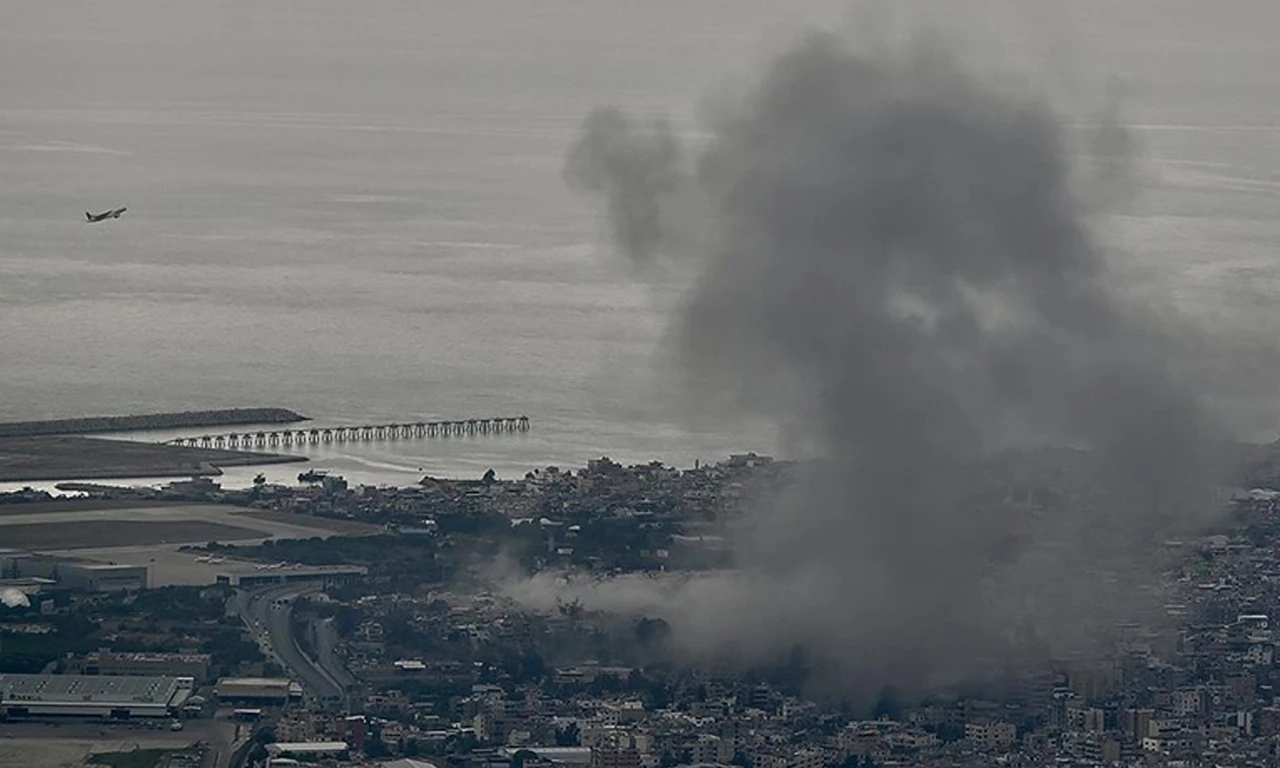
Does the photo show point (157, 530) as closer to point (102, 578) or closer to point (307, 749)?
point (102, 578)

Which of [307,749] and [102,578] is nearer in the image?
[307,749]

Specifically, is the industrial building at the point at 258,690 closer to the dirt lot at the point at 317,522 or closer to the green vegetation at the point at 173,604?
the green vegetation at the point at 173,604

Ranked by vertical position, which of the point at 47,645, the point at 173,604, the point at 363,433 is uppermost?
Result: the point at 363,433

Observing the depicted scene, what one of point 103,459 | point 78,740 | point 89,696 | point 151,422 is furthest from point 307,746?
point 151,422

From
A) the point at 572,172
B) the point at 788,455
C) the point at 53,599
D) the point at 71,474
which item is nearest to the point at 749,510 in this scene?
the point at 788,455

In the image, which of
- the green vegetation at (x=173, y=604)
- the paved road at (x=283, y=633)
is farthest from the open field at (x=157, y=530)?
the paved road at (x=283, y=633)

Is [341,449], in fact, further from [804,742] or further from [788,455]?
[804,742]

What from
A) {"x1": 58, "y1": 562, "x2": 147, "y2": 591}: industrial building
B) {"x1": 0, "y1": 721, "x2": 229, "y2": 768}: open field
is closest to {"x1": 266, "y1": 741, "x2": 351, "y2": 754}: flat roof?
{"x1": 0, "y1": 721, "x2": 229, "y2": 768}: open field
